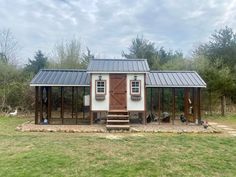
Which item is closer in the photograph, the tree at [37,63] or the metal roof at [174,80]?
the metal roof at [174,80]

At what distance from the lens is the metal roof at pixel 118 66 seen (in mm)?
14383

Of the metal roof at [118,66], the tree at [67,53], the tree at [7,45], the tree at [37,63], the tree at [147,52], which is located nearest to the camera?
the metal roof at [118,66]

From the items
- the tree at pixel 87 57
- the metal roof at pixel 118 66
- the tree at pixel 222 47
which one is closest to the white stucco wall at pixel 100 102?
the metal roof at pixel 118 66

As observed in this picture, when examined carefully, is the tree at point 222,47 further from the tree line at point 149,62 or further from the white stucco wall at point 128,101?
the white stucco wall at point 128,101

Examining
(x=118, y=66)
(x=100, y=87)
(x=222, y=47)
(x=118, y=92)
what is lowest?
(x=118, y=92)

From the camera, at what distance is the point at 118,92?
14492mm

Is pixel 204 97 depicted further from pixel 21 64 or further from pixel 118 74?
pixel 21 64

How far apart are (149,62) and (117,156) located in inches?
806

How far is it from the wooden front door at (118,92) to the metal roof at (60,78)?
4.44ft

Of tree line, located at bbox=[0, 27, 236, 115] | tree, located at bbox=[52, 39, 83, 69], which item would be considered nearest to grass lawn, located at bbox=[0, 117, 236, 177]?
tree line, located at bbox=[0, 27, 236, 115]

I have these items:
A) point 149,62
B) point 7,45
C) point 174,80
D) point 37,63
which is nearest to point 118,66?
point 174,80

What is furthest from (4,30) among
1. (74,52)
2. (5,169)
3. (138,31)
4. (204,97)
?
(5,169)

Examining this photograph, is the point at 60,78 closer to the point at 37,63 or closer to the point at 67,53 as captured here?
the point at 67,53

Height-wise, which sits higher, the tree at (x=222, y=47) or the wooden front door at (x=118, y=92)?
the tree at (x=222, y=47)
